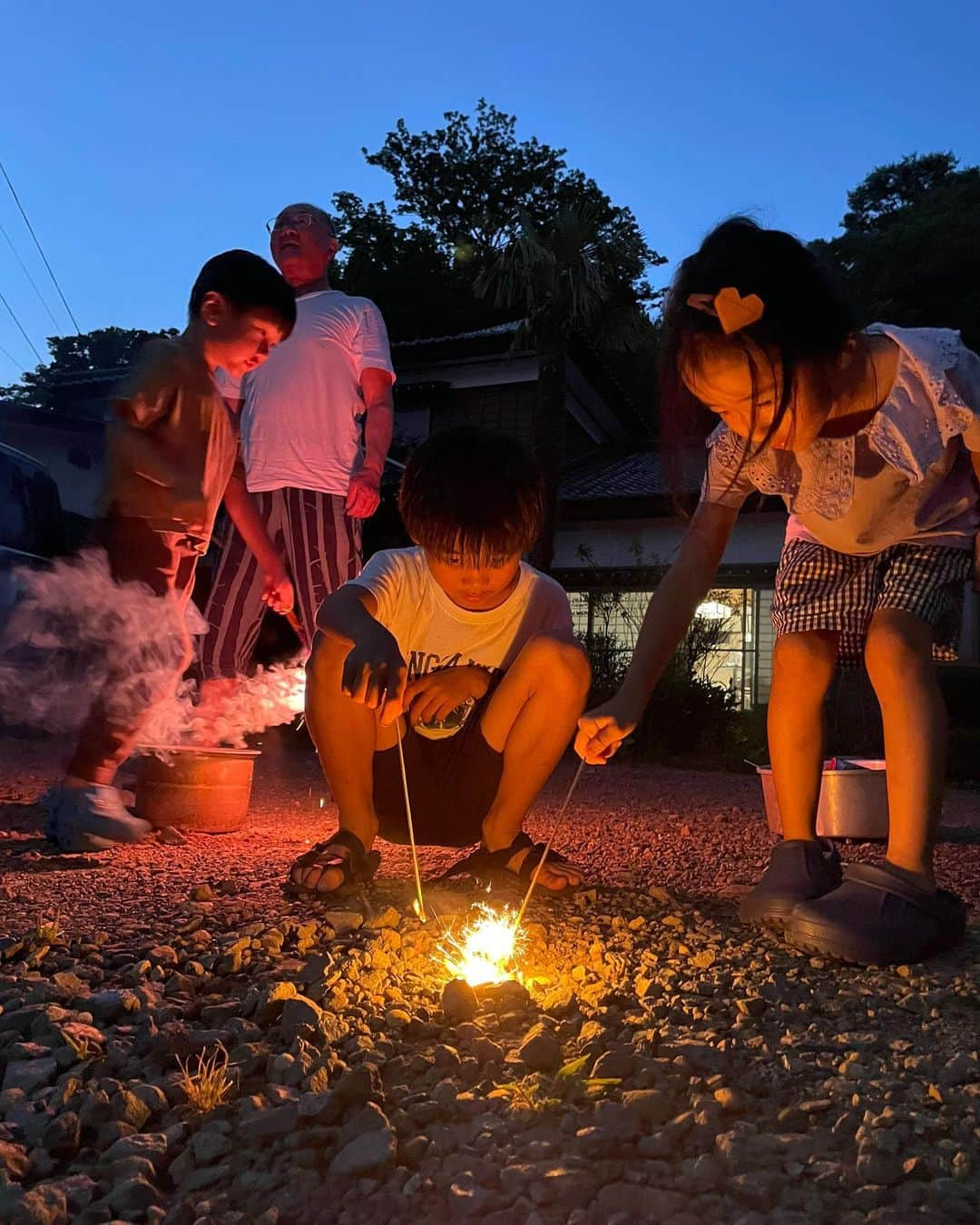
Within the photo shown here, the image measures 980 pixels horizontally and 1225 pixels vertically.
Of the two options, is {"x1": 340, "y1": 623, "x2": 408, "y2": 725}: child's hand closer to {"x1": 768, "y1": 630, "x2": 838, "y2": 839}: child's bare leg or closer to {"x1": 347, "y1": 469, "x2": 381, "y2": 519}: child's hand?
{"x1": 768, "y1": 630, "x2": 838, "y2": 839}: child's bare leg

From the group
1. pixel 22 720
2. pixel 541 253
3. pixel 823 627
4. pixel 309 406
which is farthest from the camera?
pixel 541 253

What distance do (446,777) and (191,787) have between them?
→ 3.37 ft

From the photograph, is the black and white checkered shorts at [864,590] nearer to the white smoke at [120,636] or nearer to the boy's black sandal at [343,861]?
the boy's black sandal at [343,861]

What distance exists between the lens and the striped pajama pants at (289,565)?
12.1ft

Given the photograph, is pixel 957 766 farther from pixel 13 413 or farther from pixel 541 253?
pixel 13 413

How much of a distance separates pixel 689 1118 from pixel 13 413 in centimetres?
1778

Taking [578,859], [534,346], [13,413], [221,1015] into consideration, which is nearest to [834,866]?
→ [578,859]

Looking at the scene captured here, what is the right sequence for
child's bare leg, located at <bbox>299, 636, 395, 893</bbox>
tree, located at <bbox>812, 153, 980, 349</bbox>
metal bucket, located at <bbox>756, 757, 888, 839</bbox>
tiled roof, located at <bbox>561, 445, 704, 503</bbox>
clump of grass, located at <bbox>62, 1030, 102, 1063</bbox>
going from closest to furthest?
clump of grass, located at <bbox>62, 1030, 102, 1063</bbox>
child's bare leg, located at <bbox>299, 636, 395, 893</bbox>
metal bucket, located at <bbox>756, 757, 888, 839</bbox>
tiled roof, located at <bbox>561, 445, 704, 503</bbox>
tree, located at <bbox>812, 153, 980, 349</bbox>

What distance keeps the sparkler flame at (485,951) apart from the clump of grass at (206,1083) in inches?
20.3

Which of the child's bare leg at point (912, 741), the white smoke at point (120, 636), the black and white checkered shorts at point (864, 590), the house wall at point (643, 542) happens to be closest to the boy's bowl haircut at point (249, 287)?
the white smoke at point (120, 636)

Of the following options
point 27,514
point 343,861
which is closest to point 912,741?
point 343,861

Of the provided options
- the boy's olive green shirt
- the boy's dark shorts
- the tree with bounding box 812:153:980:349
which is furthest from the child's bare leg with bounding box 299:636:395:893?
the tree with bounding box 812:153:980:349

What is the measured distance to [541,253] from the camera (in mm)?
13586

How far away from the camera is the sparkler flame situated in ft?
6.56
